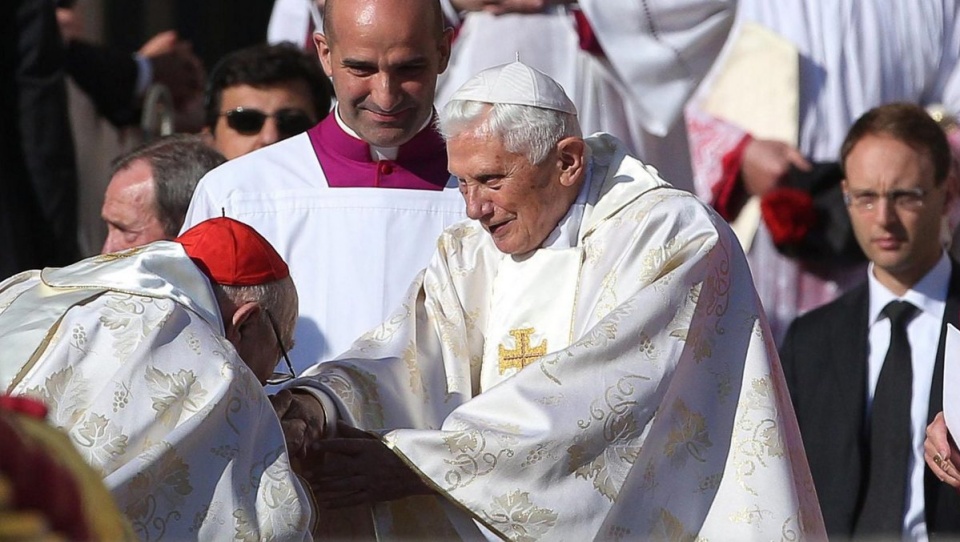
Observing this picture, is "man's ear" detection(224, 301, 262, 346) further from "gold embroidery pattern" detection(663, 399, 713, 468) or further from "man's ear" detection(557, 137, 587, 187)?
"gold embroidery pattern" detection(663, 399, 713, 468)

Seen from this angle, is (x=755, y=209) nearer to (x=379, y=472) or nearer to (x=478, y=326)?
(x=478, y=326)

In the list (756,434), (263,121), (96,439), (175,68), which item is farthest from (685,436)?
(175,68)

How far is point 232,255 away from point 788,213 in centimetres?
266

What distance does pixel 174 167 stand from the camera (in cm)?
476

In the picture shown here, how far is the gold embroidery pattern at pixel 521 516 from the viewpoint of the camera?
347cm

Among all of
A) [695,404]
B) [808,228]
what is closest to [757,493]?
[695,404]

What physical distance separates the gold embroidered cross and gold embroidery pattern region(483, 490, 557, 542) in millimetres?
394

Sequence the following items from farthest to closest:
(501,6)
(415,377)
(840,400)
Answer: (501,6) → (840,400) → (415,377)

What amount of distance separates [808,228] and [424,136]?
157 centimetres

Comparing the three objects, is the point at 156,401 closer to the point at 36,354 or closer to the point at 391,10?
the point at 36,354

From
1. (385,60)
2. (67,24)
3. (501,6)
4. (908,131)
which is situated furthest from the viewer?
(67,24)

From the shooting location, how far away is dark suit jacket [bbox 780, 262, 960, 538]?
16.0 feet

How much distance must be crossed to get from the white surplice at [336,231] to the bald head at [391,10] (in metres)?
0.46

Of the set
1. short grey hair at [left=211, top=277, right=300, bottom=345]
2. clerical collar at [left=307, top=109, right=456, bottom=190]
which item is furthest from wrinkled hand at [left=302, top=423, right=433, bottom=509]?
clerical collar at [left=307, top=109, right=456, bottom=190]
